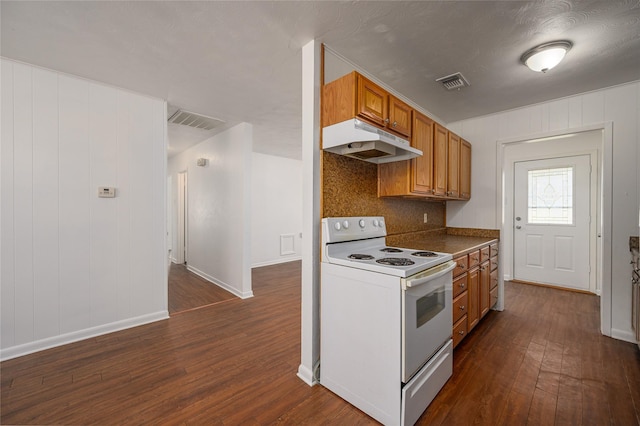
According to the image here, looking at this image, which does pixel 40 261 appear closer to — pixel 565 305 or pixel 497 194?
pixel 497 194

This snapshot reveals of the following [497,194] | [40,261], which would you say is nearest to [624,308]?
[497,194]

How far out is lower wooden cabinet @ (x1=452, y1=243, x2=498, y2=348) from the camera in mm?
2273

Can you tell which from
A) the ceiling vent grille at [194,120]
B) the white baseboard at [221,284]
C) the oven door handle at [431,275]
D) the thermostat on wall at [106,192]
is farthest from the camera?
the white baseboard at [221,284]

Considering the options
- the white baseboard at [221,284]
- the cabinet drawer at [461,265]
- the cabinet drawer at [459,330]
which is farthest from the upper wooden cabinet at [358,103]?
the white baseboard at [221,284]

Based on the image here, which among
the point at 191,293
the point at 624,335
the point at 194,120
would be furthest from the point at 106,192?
the point at 624,335

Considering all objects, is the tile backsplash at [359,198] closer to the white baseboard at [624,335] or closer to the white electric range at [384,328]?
the white electric range at [384,328]

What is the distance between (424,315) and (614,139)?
2866 millimetres

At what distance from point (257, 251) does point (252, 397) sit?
13.9 ft

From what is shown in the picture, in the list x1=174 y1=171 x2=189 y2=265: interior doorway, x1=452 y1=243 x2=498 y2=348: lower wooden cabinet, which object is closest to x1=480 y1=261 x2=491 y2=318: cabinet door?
x1=452 y1=243 x2=498 y2=348: lower wooden cabinet

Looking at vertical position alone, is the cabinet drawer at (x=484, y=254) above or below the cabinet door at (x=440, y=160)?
below

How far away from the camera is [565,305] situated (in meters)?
3.50

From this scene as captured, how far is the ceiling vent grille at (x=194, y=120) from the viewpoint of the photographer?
349cm

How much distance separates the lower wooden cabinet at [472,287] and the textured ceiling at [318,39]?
1694mm

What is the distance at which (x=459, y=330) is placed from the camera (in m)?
2.32
